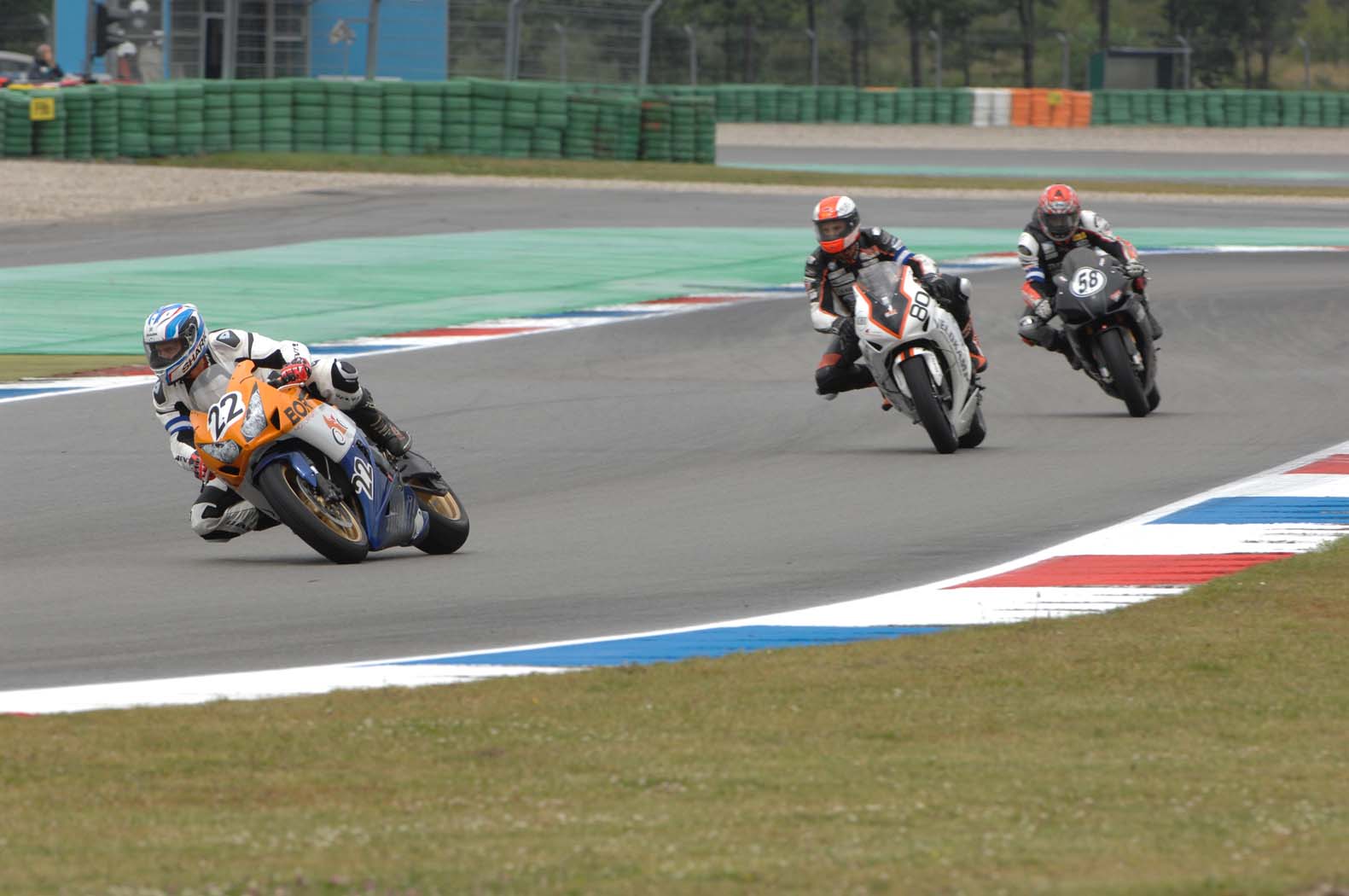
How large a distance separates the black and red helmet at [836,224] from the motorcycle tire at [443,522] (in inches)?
152

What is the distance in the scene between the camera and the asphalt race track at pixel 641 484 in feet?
26.2

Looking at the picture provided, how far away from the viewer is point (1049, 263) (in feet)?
47.3

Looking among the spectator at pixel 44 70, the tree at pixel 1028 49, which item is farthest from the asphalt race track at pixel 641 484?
the tree at pixel 1028 49

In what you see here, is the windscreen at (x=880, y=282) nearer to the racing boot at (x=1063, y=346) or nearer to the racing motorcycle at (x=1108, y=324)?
the racing motorcycle at (x=1108, y=324)

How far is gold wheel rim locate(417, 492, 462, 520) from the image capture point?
957 cm

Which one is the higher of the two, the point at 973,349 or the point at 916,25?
the point at 916,25

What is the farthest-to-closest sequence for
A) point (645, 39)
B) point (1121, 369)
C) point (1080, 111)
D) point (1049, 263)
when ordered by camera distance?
point (1080, 111) < point (645, 39) < point (1049, 263) < point (1121, 369)

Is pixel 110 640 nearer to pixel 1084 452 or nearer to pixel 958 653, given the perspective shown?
pixel 958 653

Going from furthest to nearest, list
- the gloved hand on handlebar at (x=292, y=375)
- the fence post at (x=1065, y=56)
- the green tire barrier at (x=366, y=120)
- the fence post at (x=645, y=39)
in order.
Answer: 1. the fence post at (x=1065, y=56)
2. the fence post at (x=645, y=39)
3. the green tire barrier at (x=366, y=120)
4. the gloved hand on handlebar at (x=292, y=375)

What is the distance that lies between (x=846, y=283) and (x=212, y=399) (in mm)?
4714

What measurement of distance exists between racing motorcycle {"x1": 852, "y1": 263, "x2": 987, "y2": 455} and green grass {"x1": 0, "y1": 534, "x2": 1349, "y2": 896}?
5136 mm

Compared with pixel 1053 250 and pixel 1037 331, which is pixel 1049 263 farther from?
pixel 1037 331

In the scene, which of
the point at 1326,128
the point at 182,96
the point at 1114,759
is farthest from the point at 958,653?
the point at 1326,128

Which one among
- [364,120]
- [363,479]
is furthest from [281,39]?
[363,479]
